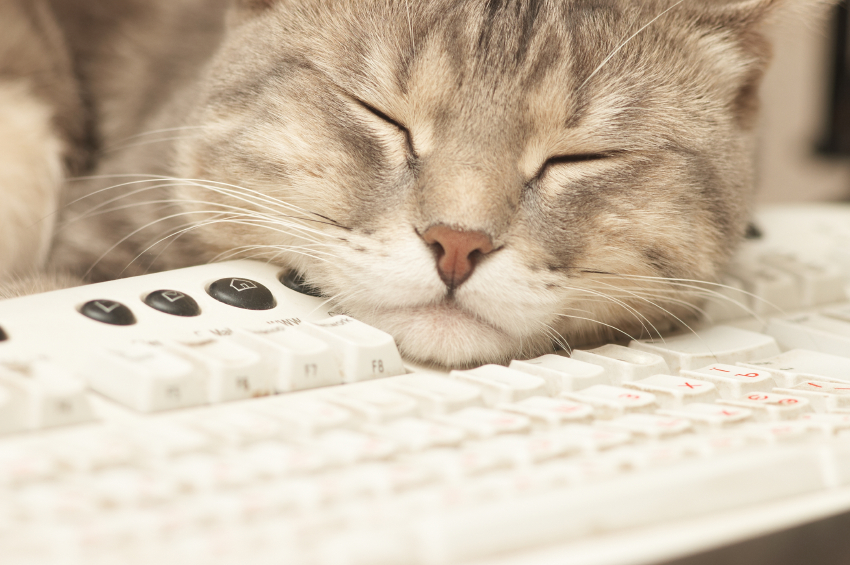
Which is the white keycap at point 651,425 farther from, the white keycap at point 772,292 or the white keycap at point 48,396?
the white keycap at point 772,292

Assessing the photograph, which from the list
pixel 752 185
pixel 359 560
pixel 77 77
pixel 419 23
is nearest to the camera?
pixel 359 560

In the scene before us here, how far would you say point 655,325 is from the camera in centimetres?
114

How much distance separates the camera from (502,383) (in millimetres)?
737

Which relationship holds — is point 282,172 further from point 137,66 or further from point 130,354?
point 137,66

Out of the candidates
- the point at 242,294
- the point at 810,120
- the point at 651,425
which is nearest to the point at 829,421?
the point at 651,425

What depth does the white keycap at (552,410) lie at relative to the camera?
645mm

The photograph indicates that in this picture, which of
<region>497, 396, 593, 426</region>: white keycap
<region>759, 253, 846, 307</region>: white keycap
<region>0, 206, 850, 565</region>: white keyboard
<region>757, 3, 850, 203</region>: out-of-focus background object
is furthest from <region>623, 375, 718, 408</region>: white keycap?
<region>757, 3, 850, 203</region>: out-of-focus background object

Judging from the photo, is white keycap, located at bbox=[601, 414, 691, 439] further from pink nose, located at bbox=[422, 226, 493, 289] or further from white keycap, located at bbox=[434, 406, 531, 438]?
pink nose, located at bbox=[422, 226, 493, 289]

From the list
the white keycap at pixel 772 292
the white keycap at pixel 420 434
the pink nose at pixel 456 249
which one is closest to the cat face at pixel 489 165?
the pink nose at pixel 456 249

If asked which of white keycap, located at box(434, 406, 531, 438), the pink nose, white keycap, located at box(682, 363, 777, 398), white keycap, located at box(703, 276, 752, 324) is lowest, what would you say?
white keycap, located at box(703, 276, 752, 324)

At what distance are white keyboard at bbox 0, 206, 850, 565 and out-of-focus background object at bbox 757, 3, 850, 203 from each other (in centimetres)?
160

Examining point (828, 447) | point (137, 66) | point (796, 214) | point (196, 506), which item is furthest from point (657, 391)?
point (137, 66)

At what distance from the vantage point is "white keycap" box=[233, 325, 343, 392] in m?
0.72

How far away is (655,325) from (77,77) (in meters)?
1.50
